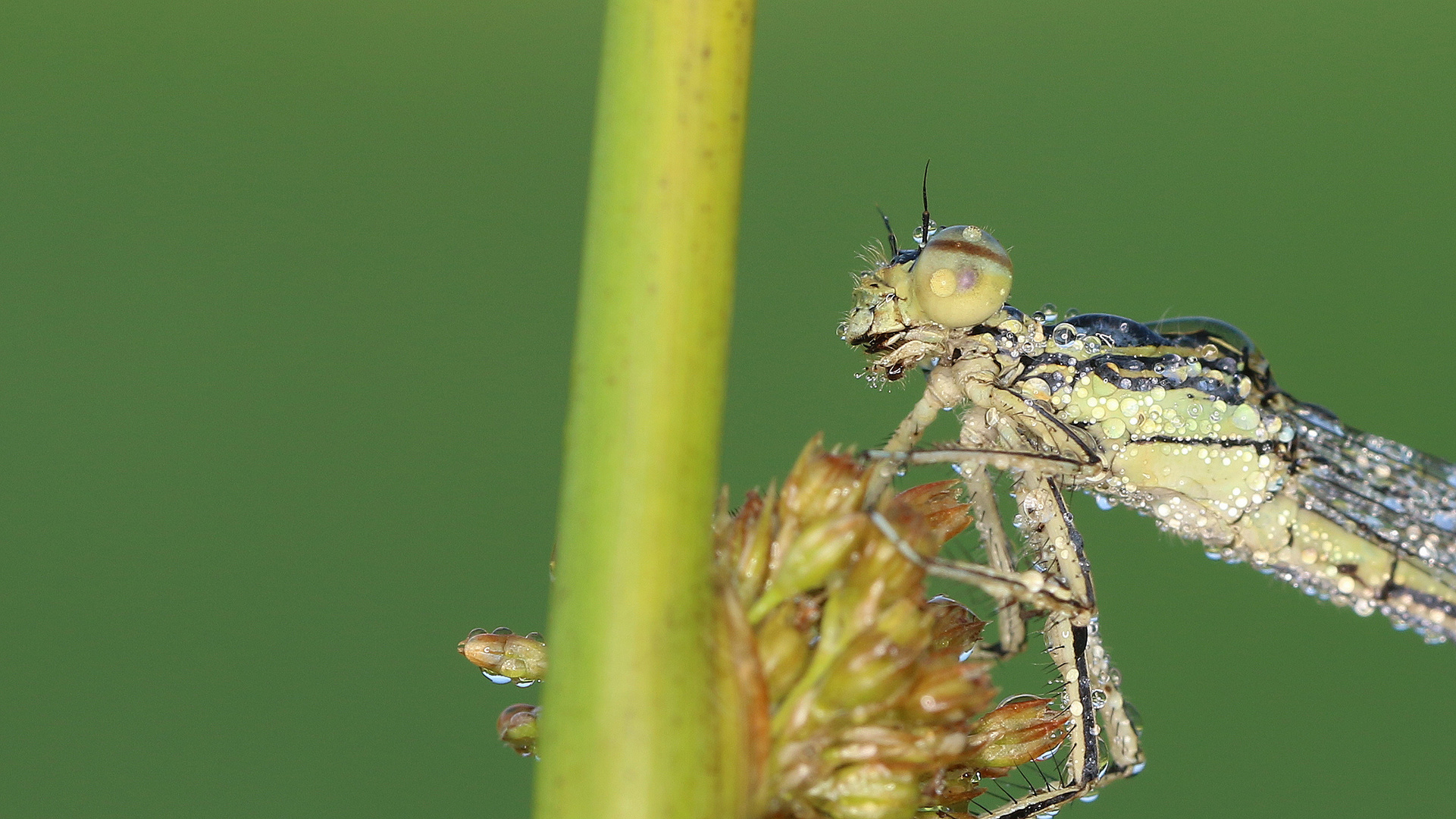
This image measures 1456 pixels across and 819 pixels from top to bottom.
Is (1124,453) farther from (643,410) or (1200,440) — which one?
(643,410)

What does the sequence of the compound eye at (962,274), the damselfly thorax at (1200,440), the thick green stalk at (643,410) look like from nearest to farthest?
1. the thick green stalk at (643,410)
2. the compound eye at (962,274)
3. the damselfly thorax at (1200,440)

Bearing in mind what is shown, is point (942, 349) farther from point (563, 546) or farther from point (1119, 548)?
point (1119, 548)

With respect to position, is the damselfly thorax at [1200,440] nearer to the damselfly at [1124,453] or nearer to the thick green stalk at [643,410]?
the damselfly at [1124,453]

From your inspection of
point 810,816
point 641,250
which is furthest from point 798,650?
point 641,250

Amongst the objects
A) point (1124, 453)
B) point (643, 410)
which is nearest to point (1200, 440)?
point (1124, 453)

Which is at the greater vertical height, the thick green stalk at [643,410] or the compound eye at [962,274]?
the compound eye at [962,274]

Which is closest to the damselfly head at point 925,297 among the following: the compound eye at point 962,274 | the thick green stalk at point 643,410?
the compound eye at point 962,274

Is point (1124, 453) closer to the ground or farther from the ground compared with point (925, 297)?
closer to the ground
